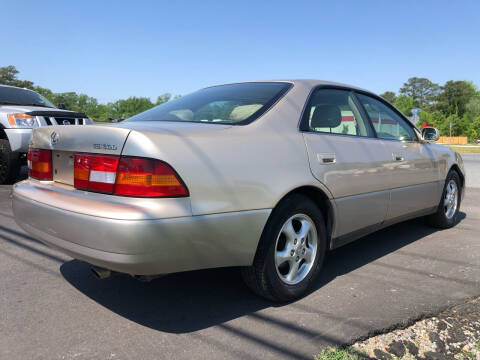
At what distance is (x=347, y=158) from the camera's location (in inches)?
121

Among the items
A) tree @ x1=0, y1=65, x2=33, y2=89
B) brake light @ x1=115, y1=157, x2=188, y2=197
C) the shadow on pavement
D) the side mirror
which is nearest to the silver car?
brake light @ x1=115, y1=157, x2=188, y2=197

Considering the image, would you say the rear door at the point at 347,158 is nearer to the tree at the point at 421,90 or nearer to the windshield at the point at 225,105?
the windshield at the point at 225,105

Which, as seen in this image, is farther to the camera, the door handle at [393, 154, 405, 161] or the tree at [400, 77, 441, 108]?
the tree at [400, 77, 441, 108]

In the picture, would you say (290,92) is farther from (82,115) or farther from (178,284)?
(82,115)

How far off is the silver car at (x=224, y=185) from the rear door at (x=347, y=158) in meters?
0.01

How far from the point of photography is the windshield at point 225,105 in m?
2.78

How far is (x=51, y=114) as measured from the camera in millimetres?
7078

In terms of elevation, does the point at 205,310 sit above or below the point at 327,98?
below

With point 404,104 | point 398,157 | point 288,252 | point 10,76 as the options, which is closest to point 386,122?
point 398,157

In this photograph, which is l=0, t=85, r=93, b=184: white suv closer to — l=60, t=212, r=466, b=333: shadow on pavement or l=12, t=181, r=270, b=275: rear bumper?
l=60, t=212, r=466, b=333: shadow on pavement

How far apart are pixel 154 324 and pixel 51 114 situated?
18.8 feet

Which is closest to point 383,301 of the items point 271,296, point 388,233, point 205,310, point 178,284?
point 271,296

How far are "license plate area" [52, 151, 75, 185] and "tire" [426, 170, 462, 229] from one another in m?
3.88

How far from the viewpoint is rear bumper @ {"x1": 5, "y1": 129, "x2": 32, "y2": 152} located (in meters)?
6.78
